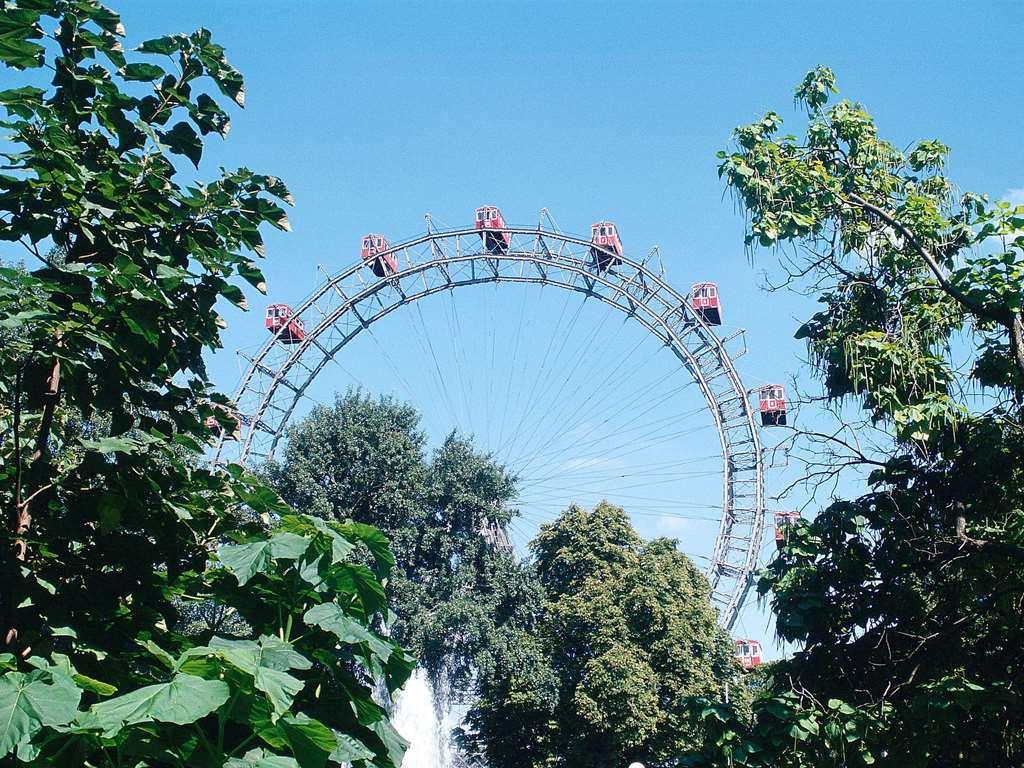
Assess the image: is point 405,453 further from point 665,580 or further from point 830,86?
point 830,86

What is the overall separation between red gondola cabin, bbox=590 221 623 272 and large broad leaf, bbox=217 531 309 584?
85.3ft

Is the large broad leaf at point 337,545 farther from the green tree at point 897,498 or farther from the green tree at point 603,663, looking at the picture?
the green tree at point 603,663

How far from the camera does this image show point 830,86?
6.91 metres

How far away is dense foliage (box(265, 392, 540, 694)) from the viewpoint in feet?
86.5

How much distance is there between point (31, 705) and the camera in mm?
2865

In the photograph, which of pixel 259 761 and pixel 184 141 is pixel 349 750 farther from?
pixel 184 141

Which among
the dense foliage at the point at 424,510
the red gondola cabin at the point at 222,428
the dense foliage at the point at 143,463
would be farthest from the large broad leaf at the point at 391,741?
the dense foliage at the point at 424,510

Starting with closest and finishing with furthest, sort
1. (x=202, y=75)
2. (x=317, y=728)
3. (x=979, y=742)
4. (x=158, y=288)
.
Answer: (x=317, y=728) → (x=158, y=288) → (x=202, y=75) → (x=979, y=742)

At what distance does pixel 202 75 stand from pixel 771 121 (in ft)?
13.1

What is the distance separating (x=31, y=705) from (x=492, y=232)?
2717cm

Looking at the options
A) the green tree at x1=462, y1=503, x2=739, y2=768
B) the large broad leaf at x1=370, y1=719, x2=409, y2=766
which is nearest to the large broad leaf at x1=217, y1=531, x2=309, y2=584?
the large broad leaf at x1=370, y1=719, x2=409, y2=766

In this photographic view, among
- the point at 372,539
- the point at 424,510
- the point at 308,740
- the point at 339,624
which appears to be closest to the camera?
the point at 308,740

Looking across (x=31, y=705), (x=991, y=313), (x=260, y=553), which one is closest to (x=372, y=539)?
(x=260, y=553)

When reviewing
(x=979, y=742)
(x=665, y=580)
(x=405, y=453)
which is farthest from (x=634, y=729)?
(x=979, y=742)
